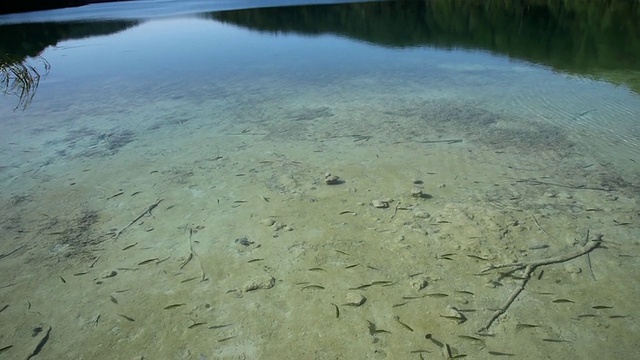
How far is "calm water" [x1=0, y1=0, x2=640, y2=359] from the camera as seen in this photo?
271cm

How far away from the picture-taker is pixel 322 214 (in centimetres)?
403

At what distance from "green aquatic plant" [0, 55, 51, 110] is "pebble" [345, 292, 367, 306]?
9.14 meters

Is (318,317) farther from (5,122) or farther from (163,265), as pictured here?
(5,122)

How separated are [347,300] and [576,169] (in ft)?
11.0

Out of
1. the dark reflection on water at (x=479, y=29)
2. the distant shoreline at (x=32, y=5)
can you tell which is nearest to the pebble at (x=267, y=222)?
the dark reflection on water at (x=479, y=29)

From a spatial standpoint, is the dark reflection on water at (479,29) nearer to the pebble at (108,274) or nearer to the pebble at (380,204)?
the pebble at (380,204)

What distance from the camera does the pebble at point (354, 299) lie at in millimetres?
2898

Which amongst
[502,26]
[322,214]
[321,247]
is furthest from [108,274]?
[502,26]

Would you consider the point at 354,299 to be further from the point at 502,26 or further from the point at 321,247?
the point at 502,26

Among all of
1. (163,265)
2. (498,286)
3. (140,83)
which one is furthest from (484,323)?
(140,83)

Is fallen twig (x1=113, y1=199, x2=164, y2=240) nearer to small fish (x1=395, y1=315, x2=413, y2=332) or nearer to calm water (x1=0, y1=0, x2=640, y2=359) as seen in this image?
calm water (x1=0, y1=0, x2=640, y2=359)

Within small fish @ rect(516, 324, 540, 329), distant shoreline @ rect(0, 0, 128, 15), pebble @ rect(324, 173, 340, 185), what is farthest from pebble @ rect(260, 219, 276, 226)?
distant shoreline @ rect(0, 0, 128, 15)

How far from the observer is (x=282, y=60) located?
502 inches

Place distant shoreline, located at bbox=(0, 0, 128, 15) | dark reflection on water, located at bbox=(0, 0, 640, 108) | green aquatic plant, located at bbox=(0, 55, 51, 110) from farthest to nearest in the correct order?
distant shoreline, located at bbox=(0, 0, 128, 15) < dark reflection on water, located at bbox=(0, 0, 640, 108) < green aquatic plant, located at bbox=(0, 55, 51, 110)
